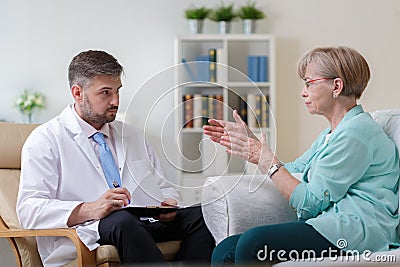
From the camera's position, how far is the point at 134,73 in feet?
17.4

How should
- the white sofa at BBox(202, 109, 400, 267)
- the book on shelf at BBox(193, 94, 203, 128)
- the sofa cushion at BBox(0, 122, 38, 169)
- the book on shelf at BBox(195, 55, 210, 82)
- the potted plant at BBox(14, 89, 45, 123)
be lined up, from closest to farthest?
the book on shelf at BBox(193, 94, 203, 128) → the book on shelf at BBox(195, 55, 210, 82) → the white sofa at BBox(202, 109, 400, 267) → the sofa cushion at BBox(0, 122, 38, 169) → the potted plant at BBox(14, 89, 45, 123)

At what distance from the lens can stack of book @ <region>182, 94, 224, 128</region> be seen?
219 centimetres

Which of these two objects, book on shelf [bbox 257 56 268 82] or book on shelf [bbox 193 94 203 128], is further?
book on shelf [bbox 257 56 268 82]

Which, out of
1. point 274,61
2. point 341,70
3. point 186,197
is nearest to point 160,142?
point 186,197

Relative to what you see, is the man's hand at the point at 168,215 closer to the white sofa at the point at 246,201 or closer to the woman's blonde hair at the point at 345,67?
the white sofa at the point at 246,201

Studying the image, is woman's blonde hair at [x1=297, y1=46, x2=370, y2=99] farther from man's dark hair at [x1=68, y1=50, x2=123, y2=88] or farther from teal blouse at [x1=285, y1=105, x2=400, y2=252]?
man's dark hair at [x1=68, y1=50, x2=123, y2=88]

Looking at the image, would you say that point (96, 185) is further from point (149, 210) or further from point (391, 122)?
point (391, 122)

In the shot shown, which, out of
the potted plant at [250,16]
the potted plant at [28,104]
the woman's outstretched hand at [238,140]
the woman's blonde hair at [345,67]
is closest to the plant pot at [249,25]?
the potted plant at [250,16]

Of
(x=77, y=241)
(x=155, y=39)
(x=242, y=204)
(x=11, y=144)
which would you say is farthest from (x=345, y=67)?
(x=155, y=39)

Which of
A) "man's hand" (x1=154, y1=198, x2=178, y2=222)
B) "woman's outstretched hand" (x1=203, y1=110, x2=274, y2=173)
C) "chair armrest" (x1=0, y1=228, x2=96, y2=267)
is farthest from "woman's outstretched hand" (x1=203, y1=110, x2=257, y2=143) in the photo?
"chair armrest" (x1=0, y1=228, x2=96, y2=267)

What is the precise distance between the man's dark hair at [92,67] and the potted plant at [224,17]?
254 cm

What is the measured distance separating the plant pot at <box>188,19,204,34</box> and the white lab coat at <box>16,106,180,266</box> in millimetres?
2453

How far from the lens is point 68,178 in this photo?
271cm

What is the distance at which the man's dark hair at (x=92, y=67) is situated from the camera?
2.73 metres
